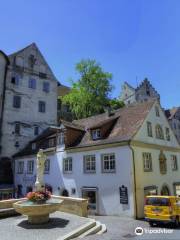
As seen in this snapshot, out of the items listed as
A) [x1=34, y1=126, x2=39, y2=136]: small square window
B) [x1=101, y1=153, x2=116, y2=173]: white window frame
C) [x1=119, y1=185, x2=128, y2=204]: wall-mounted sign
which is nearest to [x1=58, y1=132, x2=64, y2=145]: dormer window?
[x1=101, y1=153, x2=116, y2=173]: white window frame

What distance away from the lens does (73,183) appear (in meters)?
23.7

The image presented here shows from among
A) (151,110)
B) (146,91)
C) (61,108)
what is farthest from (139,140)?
(146,91)

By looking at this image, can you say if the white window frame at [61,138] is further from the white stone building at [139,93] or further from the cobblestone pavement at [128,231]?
the white stone building at [139,93]

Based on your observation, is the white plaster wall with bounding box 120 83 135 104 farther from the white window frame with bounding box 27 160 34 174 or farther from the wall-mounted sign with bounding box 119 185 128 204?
the wall-mounted sign with bounding box 119 185 128 204

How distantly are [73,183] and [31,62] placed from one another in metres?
23.6

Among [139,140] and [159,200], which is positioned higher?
[139,140]

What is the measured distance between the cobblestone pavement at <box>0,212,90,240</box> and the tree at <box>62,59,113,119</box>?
28135mm

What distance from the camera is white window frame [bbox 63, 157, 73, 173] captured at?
24.5m

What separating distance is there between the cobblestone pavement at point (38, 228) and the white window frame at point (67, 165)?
9603mm

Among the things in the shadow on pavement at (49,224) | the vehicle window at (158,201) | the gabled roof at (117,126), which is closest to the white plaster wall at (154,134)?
the gabled roof at (117,126)

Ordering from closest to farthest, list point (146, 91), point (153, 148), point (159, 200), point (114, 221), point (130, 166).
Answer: point (159, 200)
point (114, 221)
point (130, 166)
point (153, 148)
point (146, 91)

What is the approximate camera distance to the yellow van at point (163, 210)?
49.1 feet

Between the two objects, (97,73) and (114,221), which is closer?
(114,221)

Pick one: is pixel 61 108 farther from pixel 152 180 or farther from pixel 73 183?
pixel 152 180
